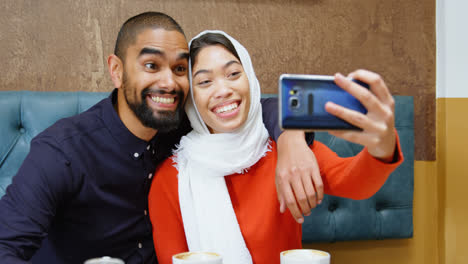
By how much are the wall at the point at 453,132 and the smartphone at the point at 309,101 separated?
4.71 ft

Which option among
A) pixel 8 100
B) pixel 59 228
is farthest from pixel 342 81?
pixel 8 100

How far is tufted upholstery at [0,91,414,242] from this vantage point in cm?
148

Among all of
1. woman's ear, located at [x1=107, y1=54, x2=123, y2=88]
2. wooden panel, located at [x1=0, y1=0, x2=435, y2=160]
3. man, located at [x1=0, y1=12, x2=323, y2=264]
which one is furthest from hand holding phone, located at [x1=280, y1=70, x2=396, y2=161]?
wooden panel, located at [x1=0, y1=0, x2=435, y2=160]

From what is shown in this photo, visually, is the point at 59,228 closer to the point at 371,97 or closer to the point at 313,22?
the point at 371,97

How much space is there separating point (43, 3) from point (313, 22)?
1192 mm

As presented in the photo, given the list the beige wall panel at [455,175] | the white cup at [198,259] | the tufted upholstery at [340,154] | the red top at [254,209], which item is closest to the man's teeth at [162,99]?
the red top at [254,209]

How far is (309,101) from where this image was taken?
685 millimetres

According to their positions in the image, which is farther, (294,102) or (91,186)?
(91,186)

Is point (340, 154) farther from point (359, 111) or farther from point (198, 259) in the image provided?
point (198, 259)

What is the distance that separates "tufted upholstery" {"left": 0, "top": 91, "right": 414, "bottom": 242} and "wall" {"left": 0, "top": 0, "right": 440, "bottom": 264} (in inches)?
5.8

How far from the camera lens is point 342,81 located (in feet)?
2.29

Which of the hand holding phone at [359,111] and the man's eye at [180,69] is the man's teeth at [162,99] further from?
the hand holding phone at [359,111]

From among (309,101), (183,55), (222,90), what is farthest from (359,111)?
(183,55)

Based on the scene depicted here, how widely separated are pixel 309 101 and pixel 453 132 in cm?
153
